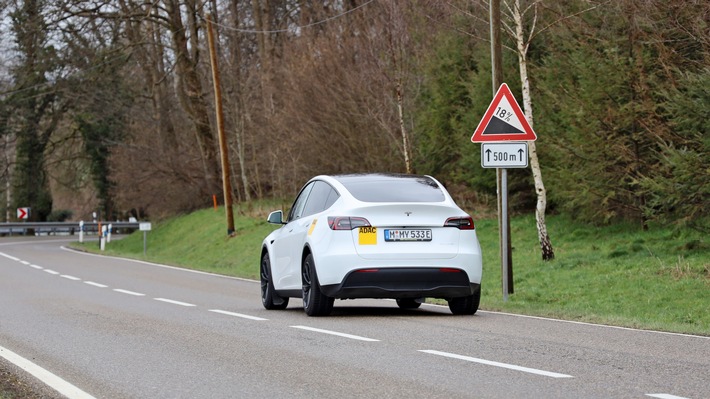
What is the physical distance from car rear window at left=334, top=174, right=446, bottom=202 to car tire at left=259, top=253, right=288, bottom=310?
203 centimetres

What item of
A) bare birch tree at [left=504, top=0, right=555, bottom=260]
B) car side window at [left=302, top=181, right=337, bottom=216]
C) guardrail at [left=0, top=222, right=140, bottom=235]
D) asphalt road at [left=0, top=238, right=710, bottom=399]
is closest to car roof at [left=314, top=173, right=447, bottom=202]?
car side window at [left=302, top=181, right=337, bottom=216]

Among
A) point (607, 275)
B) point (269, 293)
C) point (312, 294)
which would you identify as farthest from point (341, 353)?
point (607, 275)

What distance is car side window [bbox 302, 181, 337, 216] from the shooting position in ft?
44.7

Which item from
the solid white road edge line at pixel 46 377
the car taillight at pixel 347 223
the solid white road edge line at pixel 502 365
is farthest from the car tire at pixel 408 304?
the solid white road edge line at pixel 46 377

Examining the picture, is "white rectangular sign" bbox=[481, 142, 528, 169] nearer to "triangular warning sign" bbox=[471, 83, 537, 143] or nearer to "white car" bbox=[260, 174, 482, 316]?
"triangular warning sign" bbox=[471, 83, 537, 143]

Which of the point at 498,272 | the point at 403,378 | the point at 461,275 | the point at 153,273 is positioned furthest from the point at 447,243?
the point at 153,273

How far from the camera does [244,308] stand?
1541 cm

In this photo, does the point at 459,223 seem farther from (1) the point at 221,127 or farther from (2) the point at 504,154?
(1) the point at 221,127

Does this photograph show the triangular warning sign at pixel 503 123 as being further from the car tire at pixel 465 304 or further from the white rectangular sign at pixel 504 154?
the car tire at pixel 465 304

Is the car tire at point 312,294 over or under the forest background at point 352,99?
under

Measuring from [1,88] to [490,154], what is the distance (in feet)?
156

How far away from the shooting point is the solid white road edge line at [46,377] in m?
7.55

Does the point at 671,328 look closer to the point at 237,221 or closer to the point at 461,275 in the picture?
the point at 461,275

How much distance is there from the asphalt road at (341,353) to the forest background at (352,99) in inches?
319
